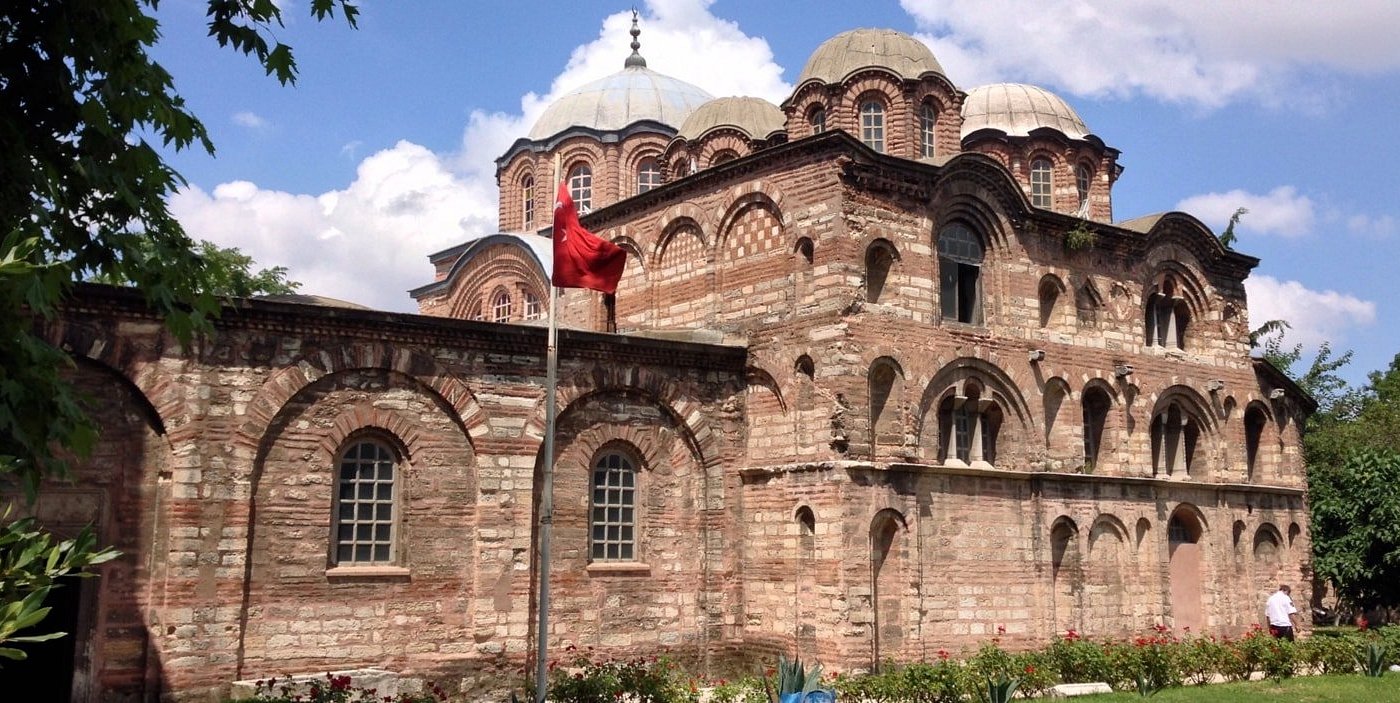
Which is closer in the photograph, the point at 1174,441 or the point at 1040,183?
the point at 1174,441

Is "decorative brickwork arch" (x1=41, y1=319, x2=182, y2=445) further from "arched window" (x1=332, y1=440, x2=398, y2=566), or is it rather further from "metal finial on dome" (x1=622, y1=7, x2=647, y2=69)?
"metal finial on dome" (x1=622, y1=7, x2=647, y2=69)

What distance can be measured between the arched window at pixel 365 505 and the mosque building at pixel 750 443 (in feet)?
0.12

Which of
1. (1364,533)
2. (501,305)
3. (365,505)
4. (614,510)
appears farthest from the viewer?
(501,305)

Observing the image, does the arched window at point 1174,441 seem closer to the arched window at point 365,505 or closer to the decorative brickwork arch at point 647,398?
the decorative brickwork arch at point 647,398

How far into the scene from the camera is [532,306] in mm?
24562

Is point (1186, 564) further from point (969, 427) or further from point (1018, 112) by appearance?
point (1018, 112)

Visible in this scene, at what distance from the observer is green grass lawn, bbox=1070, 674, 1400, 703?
1433 centimetres

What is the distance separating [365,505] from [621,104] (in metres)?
15.5

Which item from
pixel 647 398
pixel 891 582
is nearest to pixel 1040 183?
pixel 891 582

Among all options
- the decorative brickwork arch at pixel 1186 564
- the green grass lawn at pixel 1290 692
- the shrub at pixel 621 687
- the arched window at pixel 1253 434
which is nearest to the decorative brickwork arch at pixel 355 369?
the shrub at pixel 621 687

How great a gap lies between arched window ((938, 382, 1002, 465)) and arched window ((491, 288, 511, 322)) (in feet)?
33.7

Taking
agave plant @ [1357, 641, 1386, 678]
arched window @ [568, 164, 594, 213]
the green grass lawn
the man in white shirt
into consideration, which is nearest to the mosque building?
the man in white shirt

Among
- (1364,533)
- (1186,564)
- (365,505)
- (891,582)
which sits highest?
(365,505)

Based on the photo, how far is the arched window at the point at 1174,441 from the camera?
21.2 m
